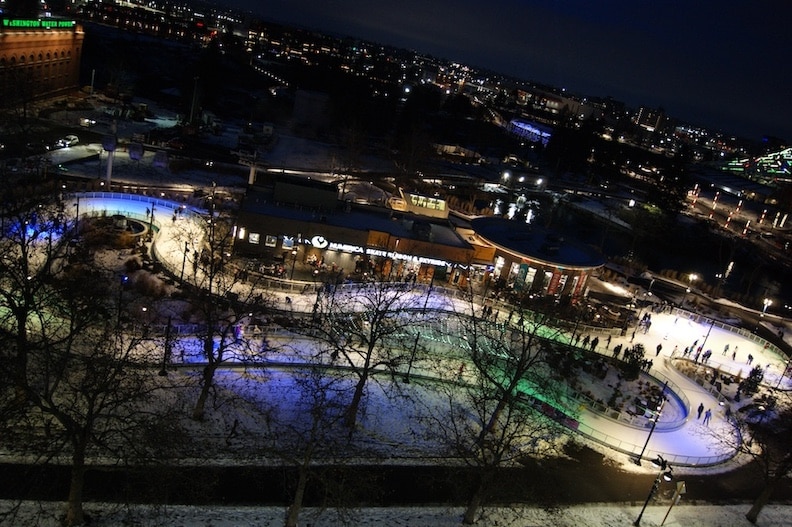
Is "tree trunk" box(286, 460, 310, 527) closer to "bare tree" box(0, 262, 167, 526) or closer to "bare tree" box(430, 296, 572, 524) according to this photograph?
"bare tree" box(0, 262, 167, 526)

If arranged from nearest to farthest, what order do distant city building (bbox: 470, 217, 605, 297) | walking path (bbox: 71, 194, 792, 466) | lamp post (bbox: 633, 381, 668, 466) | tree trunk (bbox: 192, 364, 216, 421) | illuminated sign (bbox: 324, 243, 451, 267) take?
1. tree trunk (bbox: 192, 364, 216, 421)
2. lamp post (bbox: 633, 381, 668, 466)
3. walking path (bbox: 71, 194, 792, 466)
4. illuminated sign (bbox: 324, 243, 451, 267)
5. distant city building (bbox: 470, 217, 605, 297)

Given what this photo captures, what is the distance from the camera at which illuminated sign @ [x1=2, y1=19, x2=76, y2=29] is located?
175 feet

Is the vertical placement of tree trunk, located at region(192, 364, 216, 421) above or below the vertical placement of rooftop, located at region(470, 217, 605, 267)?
below

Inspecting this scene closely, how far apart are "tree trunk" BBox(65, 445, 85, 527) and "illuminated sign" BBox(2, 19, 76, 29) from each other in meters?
57.2

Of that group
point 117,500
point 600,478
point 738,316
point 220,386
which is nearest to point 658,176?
point 738,316

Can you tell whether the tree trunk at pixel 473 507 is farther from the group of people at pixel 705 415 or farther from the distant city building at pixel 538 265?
the distant city building at pixel 538 265

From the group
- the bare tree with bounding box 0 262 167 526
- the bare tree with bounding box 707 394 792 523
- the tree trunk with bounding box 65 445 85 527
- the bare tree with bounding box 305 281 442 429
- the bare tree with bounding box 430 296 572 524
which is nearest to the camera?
the bare tree with bounding box 0 262 167 526

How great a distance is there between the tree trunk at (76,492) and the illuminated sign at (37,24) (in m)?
57.2

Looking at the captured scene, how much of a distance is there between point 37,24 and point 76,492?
62.3 metres

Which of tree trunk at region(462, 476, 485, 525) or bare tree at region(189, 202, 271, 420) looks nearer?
tree trunk at region(462, 476, 485, 525)

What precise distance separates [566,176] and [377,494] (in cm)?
8643

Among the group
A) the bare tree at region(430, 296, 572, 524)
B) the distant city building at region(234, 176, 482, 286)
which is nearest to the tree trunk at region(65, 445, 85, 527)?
the bare tree at region(430, 296, 572, 524)

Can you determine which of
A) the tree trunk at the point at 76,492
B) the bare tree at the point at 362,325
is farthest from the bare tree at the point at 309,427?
the tree trunk at the point at 76,492

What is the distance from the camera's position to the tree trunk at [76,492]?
11.9 meters
